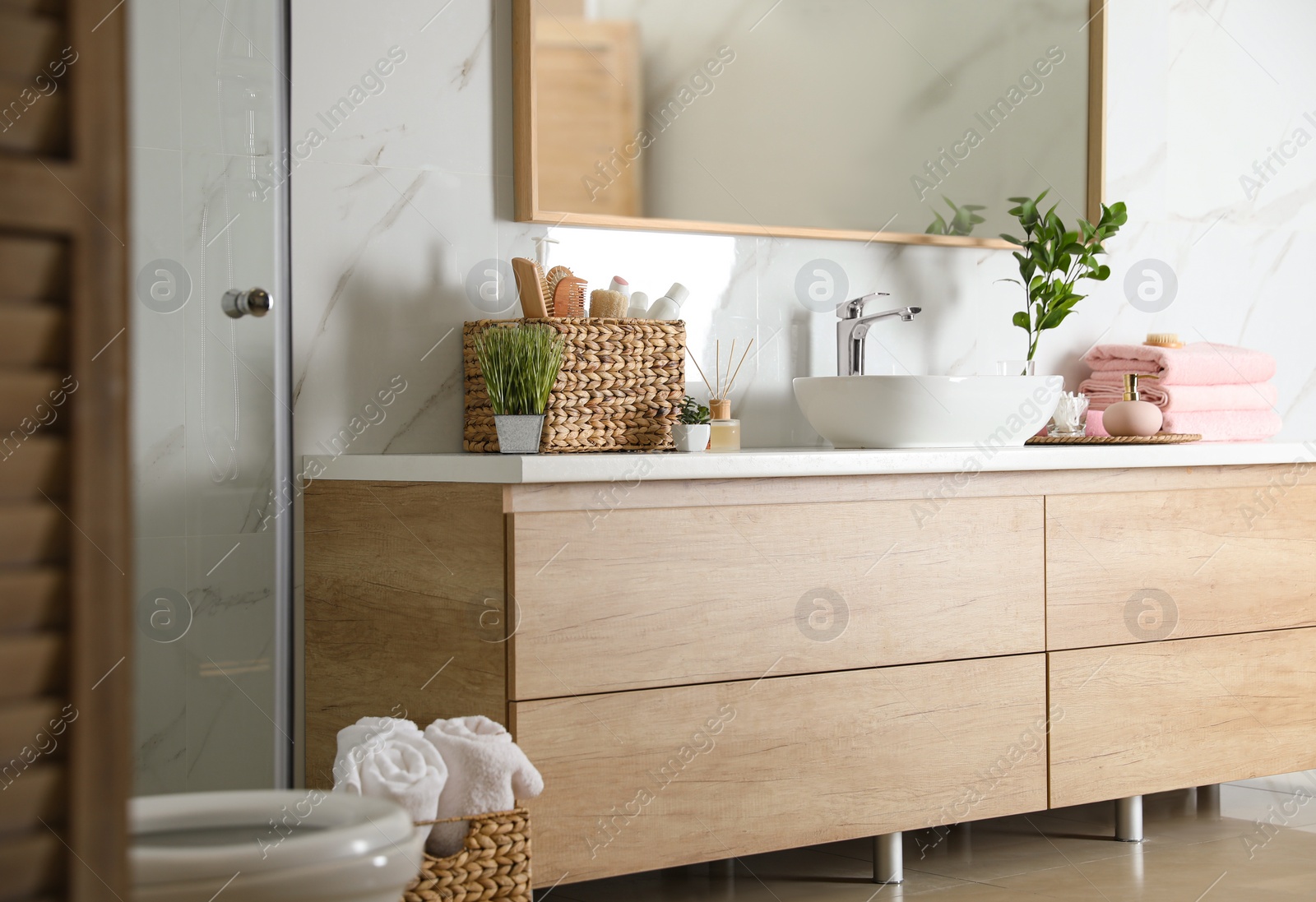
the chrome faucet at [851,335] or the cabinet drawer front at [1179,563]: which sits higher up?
the chrome faucet at [851,335]

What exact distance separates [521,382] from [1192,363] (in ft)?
4.53

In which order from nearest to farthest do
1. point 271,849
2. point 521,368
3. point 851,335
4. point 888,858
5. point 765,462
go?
point 271,849
point 765,462
point 521,368
point 888,858
point 851,335

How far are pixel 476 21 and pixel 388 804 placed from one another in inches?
58.1

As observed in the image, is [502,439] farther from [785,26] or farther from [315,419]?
[785,26]

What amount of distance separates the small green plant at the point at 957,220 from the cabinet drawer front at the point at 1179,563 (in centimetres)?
71

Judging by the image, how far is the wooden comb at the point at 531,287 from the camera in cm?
190

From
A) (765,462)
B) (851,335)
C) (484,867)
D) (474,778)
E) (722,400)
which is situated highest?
(851,335)

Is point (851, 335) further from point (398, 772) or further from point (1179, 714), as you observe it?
point (398, 772)

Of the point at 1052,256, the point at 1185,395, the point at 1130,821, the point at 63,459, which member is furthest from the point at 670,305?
the point at 63,459

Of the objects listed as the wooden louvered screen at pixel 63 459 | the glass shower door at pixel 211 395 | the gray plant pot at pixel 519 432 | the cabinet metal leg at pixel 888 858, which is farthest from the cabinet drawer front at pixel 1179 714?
the wooden louvered screen at pixel 63 459

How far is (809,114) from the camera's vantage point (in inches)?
90.6

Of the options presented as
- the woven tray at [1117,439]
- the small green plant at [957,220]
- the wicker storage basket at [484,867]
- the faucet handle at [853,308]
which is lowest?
the wicker storage basket at [484,867]

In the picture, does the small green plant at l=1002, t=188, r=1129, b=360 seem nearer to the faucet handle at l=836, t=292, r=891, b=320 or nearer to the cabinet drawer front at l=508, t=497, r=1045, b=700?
the faucet handle at l=836, t=292, r=891, b=320

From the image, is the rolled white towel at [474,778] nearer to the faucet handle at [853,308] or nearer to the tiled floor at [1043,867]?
the tiled floor at [1043,867]
